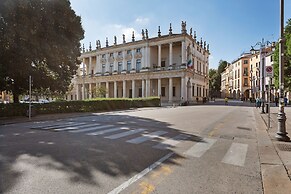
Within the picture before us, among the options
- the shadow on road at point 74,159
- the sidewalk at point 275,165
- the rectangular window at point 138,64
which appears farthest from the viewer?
the rectangular window at point 138,64

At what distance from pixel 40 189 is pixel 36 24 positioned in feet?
58.7

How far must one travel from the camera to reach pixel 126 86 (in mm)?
62125

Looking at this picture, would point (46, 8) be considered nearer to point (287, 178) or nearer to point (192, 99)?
point (287, 178)

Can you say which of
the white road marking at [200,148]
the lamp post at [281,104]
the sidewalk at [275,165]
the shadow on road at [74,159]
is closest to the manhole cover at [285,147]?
the sidewalk at [275,165]

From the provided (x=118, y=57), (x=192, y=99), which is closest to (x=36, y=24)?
(x=192, y=99)

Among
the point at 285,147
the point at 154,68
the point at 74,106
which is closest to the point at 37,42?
the point at 74,106

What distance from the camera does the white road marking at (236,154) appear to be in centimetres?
568

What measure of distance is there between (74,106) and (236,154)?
20947 millimetres

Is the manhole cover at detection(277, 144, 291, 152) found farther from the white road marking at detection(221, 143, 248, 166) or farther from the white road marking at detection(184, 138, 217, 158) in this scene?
the white road marking at detection(184, 138, 217, 158)

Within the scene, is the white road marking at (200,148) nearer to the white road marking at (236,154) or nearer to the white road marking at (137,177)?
the white road marking at (236,154)

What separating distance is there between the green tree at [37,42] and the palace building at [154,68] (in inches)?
1151

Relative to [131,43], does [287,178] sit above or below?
below

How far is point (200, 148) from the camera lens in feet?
23.3

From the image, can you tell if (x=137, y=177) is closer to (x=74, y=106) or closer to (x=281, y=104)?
(x=281, y=104)
